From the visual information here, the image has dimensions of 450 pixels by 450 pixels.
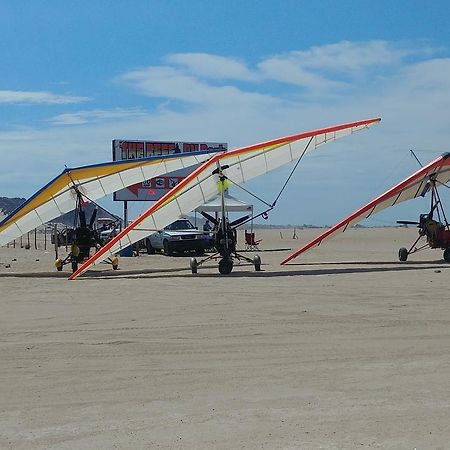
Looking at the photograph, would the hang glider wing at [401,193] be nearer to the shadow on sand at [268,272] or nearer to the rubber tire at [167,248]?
the shadow on sand at [268,272]

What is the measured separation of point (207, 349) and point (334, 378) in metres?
1.64

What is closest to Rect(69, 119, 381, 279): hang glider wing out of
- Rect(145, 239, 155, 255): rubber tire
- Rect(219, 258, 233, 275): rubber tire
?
Rect(219, 258, 233, 275): rubber tire

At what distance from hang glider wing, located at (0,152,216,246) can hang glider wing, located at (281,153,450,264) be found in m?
3.52

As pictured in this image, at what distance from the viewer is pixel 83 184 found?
1917 cm

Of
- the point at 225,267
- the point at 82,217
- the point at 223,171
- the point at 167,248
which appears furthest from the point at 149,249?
the point at 225,267

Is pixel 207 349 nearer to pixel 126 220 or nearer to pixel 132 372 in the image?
pixel 132 372

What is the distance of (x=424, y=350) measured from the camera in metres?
6.89

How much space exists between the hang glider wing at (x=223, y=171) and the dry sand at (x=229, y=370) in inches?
192

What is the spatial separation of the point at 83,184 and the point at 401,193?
8357 mm

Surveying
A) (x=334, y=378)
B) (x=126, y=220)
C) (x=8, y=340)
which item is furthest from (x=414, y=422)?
(x=126, y=220)

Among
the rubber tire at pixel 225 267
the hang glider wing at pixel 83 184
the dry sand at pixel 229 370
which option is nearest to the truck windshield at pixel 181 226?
the hang glider wing at pixel 83 184

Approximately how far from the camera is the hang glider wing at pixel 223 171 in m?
16.4

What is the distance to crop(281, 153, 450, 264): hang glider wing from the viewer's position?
18.2 metres

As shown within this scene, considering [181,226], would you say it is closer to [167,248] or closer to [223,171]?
[167,248]
